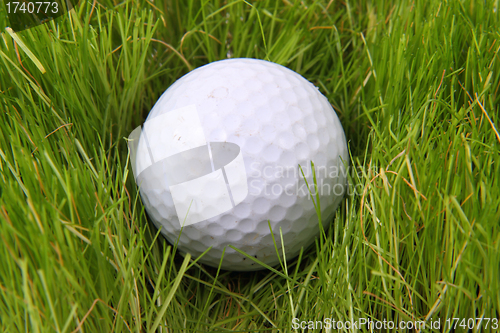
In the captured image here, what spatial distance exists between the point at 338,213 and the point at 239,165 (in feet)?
1.12

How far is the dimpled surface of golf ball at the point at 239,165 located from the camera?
911 mm

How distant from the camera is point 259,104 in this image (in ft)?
3.16

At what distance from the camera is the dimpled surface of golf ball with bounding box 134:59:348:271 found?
91cm

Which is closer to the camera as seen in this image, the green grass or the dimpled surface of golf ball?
the green grass

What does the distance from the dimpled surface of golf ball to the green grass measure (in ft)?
0.26

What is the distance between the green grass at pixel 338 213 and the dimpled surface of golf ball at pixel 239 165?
80 mm

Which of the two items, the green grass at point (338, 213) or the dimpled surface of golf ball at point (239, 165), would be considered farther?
the dimpled surface of golf ball at point (239, 165)

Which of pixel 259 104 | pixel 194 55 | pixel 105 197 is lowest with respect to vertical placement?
pixel 105 197

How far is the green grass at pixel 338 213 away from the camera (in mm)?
744

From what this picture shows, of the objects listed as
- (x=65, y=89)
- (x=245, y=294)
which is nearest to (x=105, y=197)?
(x=65, y=89)

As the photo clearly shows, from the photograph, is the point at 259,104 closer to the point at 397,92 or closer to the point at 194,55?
the point at 397,92

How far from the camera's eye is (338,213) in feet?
3.41

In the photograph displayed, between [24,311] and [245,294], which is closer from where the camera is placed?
[24,311]

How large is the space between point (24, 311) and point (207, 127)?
0.56 meters
